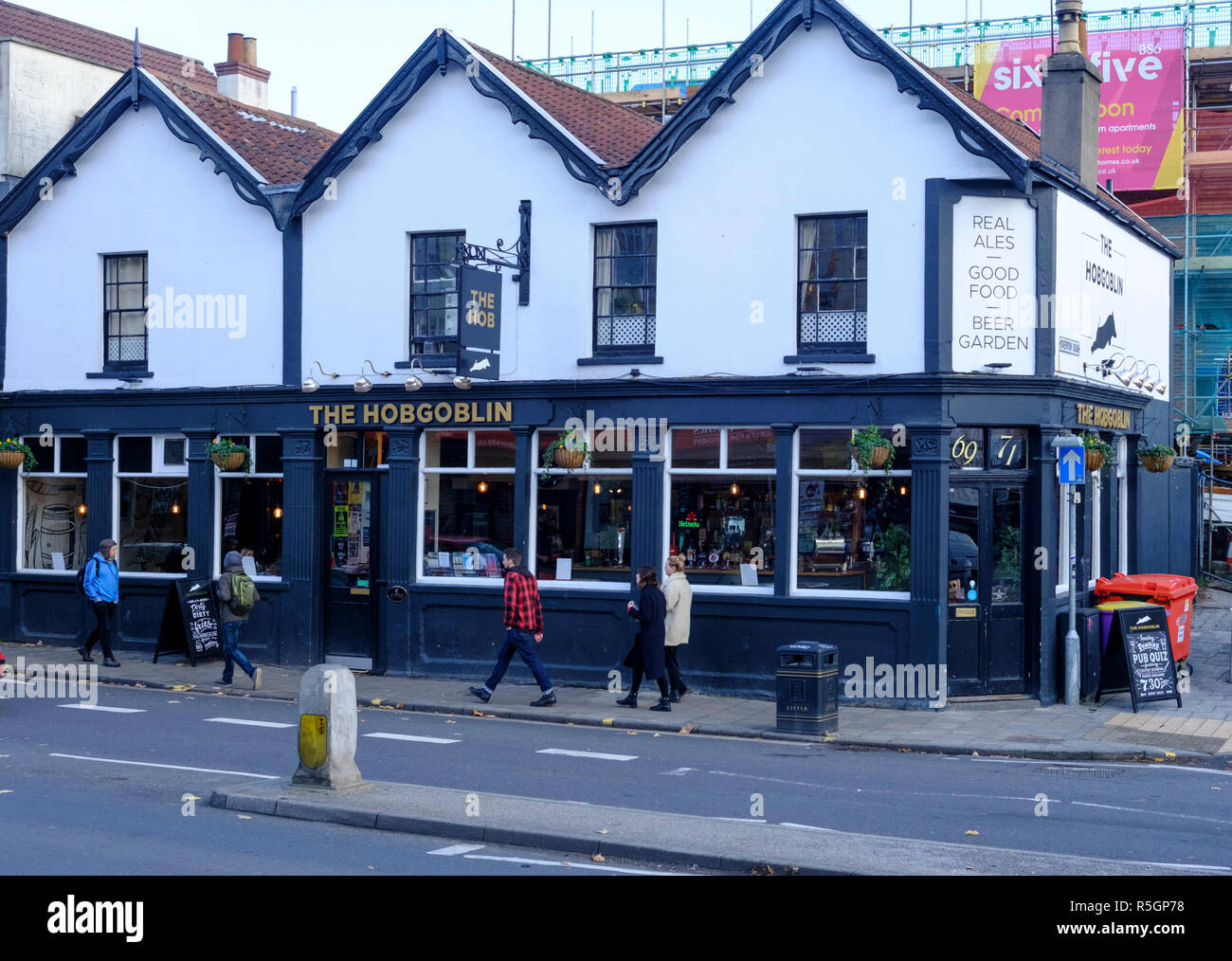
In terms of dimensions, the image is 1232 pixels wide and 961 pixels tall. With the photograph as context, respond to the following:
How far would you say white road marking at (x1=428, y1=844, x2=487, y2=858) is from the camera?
9.27 meters

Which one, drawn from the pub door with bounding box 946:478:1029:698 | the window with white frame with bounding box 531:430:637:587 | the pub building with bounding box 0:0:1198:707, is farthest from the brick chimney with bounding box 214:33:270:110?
the pub door with bounding box 946:478:1029:698

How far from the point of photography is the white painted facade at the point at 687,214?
54.7 ft

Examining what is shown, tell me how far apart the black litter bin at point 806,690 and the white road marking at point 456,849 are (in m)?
6.04

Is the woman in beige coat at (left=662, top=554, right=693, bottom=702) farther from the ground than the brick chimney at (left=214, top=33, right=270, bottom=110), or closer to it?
A: closer to it

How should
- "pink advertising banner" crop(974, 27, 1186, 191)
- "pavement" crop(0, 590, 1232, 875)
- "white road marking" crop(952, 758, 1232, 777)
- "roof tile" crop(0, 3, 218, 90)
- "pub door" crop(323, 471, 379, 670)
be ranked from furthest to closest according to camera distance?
"pink advertising banner" crop(974, 27, 1186, 191), "roof tile" crop(0, 3, 218, 90), "pub door" crop(323, 471, 379, 670), "white road marking" crop(952, 758, 1232, 777), "pavement" crop(0, 590, 1232, 875)

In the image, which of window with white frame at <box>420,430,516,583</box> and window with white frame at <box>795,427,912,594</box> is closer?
window with white frame at <box>795,427,912,594</box>

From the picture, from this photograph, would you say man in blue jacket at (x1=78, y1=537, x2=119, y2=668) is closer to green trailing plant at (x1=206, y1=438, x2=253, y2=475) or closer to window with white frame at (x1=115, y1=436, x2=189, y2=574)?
window with white frame at (x1=115, y1=436, x2=189, y2=574)

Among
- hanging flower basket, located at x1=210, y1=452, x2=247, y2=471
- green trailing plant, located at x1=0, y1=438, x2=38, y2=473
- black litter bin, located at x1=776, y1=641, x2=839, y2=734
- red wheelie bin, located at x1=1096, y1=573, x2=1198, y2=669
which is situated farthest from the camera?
green trailing plant, located at x1=0, y1=438, x2=38, y2=473

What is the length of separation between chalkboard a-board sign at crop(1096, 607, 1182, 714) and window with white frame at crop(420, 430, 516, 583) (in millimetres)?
7671

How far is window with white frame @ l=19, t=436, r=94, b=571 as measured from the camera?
21.6 m

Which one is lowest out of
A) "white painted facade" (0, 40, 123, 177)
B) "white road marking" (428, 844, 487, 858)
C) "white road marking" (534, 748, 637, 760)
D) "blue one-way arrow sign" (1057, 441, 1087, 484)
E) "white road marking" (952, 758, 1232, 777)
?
"white road marking" (952, 758, 1232, 777)

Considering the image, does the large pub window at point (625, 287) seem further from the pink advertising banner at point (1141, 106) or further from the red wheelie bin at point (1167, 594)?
the pink advertising banner at point (1141, 106)

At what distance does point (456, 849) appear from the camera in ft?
30.8
